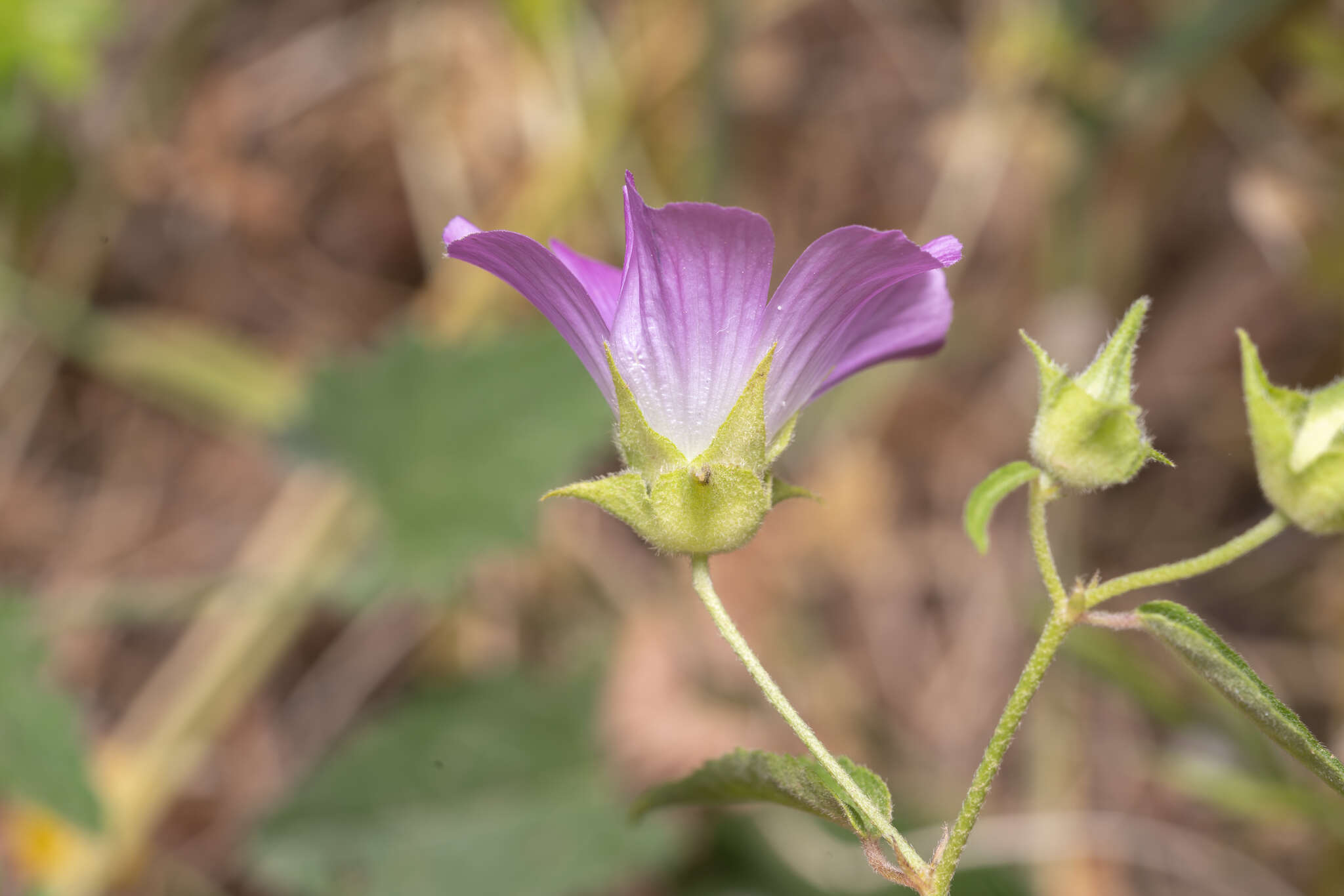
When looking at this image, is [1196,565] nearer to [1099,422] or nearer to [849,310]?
[1099,422]

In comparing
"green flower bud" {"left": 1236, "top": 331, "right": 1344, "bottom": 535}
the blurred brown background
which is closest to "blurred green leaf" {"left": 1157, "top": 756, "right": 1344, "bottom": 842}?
the blurred brown background

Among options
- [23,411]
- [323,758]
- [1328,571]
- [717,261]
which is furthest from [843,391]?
[23,411]

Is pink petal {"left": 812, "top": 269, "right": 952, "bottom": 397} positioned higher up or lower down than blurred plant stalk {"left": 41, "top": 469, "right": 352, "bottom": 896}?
higher up

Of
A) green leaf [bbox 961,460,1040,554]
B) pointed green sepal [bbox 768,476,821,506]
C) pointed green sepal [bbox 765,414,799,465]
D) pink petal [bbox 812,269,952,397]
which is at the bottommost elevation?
green leaf [bbox 961,460,1040,554]

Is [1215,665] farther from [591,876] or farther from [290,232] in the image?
[290,232]

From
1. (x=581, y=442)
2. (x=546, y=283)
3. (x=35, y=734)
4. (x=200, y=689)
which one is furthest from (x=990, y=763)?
(x=200, y=689)

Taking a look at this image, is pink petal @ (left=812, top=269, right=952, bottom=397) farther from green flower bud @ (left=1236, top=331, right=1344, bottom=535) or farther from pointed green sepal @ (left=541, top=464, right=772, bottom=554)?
green flower bud @ (left=1236, top=331, right=1344, bottom=535)
